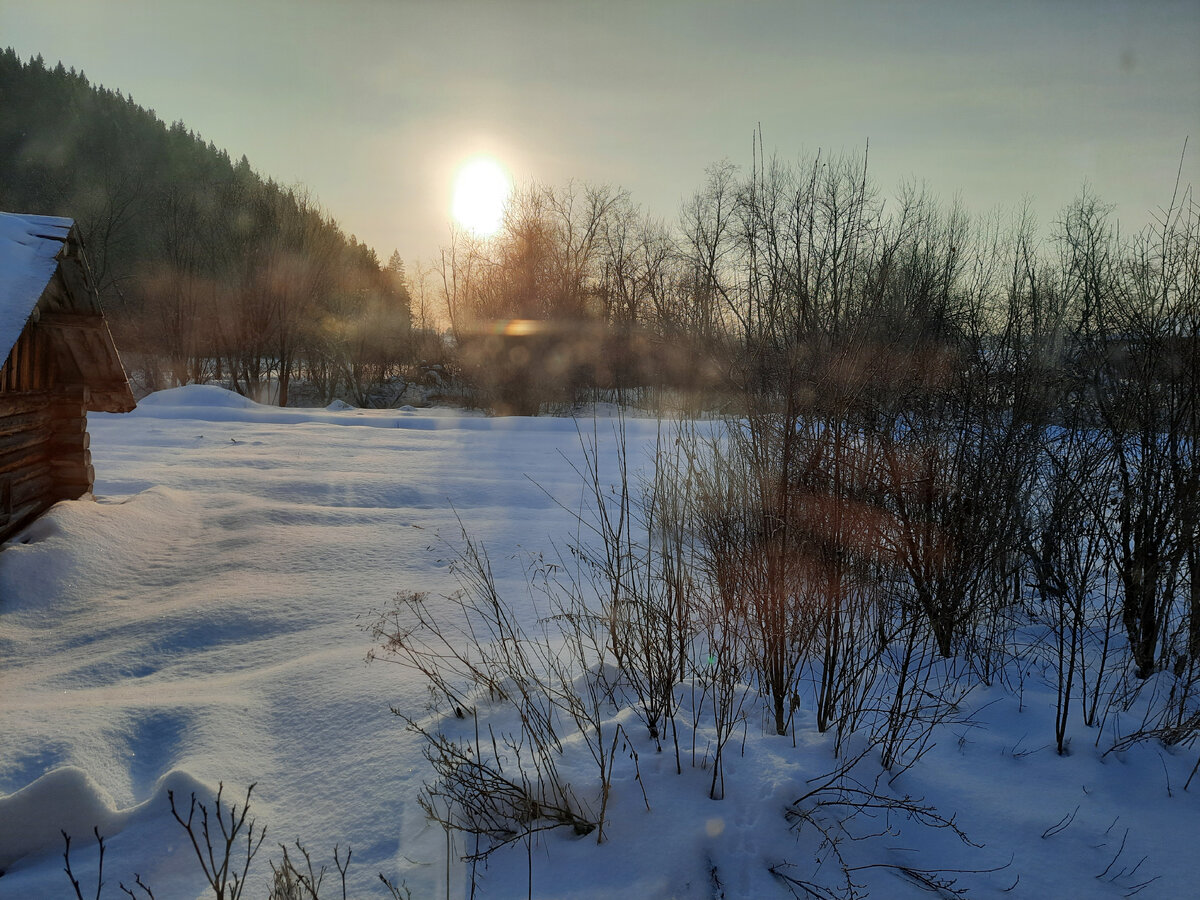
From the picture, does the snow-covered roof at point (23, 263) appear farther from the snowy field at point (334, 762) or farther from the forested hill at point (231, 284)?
the forested hill at point (231, 284)

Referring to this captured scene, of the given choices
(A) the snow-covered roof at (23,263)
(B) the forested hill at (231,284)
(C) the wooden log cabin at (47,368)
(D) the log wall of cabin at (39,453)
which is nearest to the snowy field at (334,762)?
(D) the log wall of cabin at (39,453)

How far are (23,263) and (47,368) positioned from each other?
5.96ft

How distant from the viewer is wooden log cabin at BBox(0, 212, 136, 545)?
4871 mm

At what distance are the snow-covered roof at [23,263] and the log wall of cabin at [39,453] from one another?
1.16m

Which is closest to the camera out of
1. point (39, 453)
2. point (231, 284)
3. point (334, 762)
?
point (334, 762)

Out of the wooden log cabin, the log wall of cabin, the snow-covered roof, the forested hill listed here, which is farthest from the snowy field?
the forested hill

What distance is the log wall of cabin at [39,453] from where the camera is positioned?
5398mm

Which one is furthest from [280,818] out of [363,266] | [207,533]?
[363,266]

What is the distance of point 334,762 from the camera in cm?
328

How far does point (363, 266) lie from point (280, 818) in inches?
1323

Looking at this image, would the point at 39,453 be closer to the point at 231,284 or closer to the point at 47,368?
the point at 47,368

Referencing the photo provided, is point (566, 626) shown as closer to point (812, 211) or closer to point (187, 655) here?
point (187, 655)

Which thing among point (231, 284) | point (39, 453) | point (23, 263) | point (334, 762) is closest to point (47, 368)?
point (39, 453)

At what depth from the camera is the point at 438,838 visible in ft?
9.02
